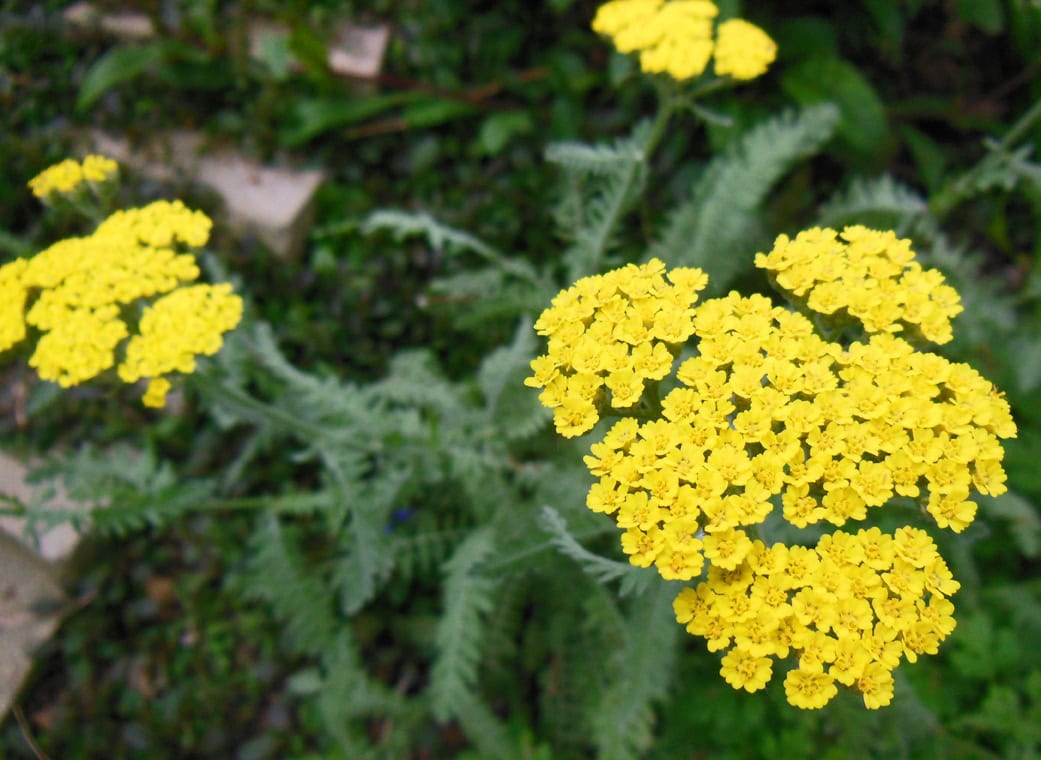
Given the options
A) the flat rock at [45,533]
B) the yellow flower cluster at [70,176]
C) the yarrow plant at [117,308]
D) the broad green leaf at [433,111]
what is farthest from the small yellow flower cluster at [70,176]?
the broad green leaf at [433,111]

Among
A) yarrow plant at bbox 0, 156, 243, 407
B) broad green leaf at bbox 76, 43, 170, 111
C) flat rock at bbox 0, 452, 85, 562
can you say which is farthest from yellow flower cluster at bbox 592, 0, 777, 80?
flat rock at bbox 0, 452, 85, 562

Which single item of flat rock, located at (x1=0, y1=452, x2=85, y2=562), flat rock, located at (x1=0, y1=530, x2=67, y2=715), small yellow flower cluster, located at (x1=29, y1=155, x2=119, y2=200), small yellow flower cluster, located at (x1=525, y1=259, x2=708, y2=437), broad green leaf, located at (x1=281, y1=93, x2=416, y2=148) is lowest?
flat rock, located at (x1=0, y1=530, x2=67, y2=715)

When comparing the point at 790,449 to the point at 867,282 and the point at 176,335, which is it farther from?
the point at 176,335

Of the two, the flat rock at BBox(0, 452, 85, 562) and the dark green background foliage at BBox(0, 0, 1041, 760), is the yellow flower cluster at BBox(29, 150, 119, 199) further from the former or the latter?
the flat rock at BBox(0, 452, 85, 562)

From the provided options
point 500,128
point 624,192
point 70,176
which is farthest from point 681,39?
point 70,176

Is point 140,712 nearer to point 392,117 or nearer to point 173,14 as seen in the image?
point 392,117

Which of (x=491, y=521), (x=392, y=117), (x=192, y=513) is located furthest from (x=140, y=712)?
(x=392, y=117)

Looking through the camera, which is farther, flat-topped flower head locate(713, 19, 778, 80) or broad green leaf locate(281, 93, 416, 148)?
broad green leaf locate(281, 93, 416, 148)
